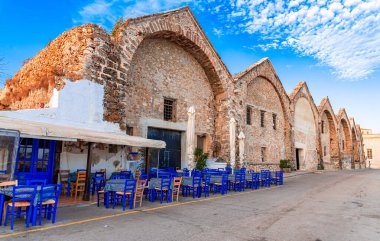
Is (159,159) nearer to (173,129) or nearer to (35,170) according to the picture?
(173,129)

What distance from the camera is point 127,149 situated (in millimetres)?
11453

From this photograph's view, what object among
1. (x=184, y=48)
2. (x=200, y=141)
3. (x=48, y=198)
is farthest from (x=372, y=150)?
(x=48, y=198)

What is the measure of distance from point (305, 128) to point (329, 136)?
34.3ft

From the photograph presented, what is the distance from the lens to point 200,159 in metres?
15.2

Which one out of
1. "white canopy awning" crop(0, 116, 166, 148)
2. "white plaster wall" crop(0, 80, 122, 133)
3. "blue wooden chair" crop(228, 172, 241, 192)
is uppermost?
"white plaster wall" crop(0, 80, 122, 133)

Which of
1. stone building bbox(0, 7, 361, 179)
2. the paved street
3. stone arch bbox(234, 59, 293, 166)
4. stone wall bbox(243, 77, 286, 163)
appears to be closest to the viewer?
the paved street

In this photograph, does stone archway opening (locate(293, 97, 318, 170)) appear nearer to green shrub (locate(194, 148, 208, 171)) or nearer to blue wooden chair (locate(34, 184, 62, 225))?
green shrub (locate(194, 148, 208, 171))

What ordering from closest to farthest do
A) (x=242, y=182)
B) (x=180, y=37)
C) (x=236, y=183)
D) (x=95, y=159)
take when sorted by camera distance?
(x=95, y=159) → (x=236, y=183) → (x=242, y=182) → (x=180, y=37)

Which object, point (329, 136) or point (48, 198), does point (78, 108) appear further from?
point (329, 136)

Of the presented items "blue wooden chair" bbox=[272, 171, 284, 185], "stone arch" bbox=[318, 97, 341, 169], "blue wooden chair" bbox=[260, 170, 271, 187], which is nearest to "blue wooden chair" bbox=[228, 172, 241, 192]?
"blue wooden chair" bbox=[260, 170, 271, 187]

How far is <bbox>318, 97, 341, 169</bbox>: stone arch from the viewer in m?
33.5

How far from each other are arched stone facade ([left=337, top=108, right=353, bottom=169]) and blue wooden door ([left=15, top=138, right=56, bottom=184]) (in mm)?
40099

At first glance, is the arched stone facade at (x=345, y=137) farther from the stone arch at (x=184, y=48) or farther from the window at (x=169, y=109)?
the window at (x=169, y=109)

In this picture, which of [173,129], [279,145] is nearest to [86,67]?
[173,129]
